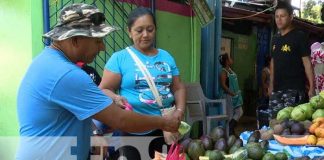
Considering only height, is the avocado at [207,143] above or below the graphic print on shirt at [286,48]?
below

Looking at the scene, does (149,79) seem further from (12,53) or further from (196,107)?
(196,107)

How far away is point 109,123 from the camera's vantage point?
181 cm

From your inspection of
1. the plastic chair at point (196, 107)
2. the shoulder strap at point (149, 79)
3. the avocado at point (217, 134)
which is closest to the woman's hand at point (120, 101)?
the shoulder strap at point (149, 79)

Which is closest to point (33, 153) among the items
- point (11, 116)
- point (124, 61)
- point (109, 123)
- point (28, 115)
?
point (28, 115)

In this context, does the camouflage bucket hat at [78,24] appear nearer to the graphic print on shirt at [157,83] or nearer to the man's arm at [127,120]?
the man's arm at [127,120]

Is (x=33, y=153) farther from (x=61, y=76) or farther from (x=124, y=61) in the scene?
(x=124, y=61)

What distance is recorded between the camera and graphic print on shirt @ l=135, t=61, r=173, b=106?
107 inches

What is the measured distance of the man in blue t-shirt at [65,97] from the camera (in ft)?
5.57

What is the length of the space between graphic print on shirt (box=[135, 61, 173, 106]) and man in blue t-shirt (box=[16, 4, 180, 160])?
0.82 m

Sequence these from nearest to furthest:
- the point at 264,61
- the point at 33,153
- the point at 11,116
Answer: the point at 33,153, the point at 11,116, the point at 264,61

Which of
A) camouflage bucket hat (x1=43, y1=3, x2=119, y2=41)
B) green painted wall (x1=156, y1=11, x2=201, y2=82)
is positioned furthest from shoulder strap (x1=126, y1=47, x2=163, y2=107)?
green painted wall (x1=156, y1=11, x2=201, y2=82)

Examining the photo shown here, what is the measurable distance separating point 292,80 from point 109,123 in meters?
2.81

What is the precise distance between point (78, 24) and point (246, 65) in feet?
29.8

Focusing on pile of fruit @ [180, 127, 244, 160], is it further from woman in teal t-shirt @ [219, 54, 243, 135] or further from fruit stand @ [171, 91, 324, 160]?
woman in teal t-shirt @ [219, 54, 243, 135]
